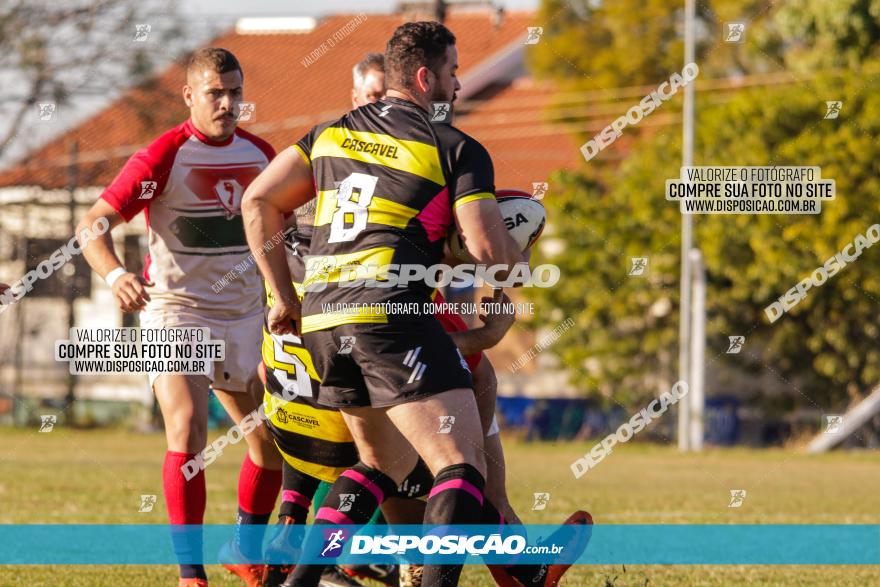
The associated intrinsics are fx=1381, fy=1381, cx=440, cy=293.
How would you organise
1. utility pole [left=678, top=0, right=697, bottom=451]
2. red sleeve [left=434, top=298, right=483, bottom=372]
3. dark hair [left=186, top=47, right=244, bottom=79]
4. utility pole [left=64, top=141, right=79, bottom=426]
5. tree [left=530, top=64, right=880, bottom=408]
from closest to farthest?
red sleeve [left=434, top=298, right=483, bottom=372] < dark hair [left=186, top=47, right=244, bottom=79] < tree [left=530, top=64, right=880, bottom=408] < utility pole [left=678, top=0, right=697, bottom=451] < utility pole [left=64, top=141, right=79, bottom=426]

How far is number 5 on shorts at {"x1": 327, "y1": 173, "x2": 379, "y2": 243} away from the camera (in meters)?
5.09

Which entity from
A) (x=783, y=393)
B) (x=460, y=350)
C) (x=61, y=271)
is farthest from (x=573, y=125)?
(x=460, y=350)

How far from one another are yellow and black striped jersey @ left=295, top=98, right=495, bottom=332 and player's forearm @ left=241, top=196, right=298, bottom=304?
227 millimetres

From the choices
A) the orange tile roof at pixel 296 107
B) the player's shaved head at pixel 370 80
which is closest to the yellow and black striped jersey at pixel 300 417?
the player's shaved head at pixel 370 80

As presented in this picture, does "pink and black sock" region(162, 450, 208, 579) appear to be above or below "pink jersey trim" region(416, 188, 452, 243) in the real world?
below

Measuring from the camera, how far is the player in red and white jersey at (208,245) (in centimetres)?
667

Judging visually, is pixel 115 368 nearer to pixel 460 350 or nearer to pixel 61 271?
pixel 460 350

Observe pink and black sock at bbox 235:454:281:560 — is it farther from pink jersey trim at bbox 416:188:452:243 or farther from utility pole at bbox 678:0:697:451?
utility pole at bbox 678:0:697:451

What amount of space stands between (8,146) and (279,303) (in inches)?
857

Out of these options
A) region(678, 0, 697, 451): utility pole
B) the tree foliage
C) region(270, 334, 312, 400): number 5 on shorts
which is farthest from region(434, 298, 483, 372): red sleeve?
region(678, 0, 697, 451): utility pole

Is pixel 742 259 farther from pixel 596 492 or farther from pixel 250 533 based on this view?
pixel 250 533

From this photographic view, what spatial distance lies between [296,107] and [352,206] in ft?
102

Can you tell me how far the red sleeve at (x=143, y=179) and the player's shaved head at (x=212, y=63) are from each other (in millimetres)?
317

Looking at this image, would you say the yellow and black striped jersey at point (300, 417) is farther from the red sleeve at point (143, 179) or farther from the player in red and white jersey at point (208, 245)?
the red sleeve at point (143, 179)
